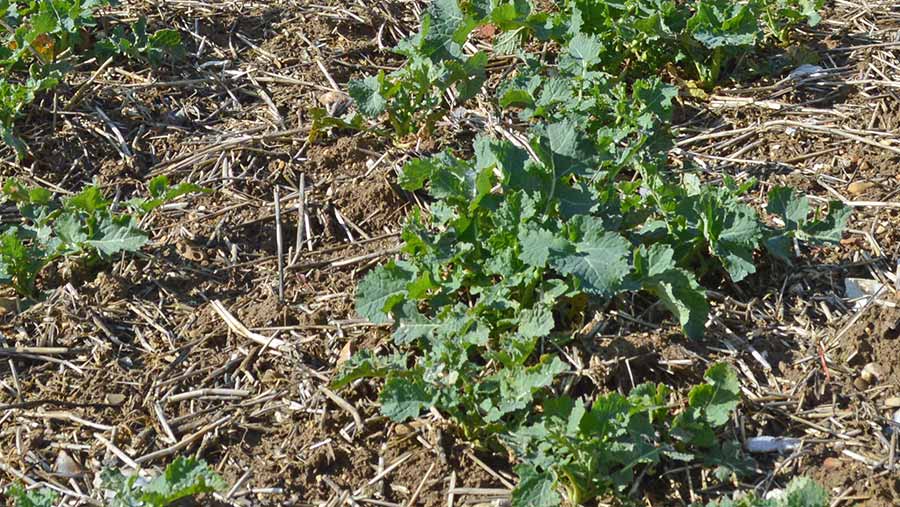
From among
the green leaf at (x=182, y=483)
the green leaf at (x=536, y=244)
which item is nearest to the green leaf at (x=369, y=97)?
the green leaf at (x=536, y=244)

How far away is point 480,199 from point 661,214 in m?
0.64

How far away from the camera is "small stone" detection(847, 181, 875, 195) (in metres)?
3.98

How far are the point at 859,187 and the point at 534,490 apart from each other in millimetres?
1849

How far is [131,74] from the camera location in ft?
15.6

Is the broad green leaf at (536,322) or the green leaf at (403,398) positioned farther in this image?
the broad green leaf at (536,322)

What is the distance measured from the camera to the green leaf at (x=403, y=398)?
3066 mm

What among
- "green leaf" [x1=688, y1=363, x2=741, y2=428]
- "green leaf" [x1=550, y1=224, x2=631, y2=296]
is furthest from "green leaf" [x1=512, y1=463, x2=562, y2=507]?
"green leaf" [x1=550, y1=224, x2=631, y2=296]

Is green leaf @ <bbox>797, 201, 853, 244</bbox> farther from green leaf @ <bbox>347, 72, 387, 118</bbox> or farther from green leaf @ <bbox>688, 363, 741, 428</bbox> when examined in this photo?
green leaf @ <bbox>347, 72, 387, 118</bbox>

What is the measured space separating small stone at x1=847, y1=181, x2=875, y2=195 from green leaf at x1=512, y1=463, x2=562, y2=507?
1.77 meters

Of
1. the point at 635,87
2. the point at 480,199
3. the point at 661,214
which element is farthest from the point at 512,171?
the point at 635,87

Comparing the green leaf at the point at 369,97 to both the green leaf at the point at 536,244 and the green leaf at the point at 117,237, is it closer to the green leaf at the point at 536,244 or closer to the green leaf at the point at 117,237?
the green leaf at the point at 117,237

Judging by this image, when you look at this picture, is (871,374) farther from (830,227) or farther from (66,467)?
(66,467)

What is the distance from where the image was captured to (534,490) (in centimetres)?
288

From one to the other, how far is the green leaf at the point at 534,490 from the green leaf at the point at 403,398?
1.12 ft
